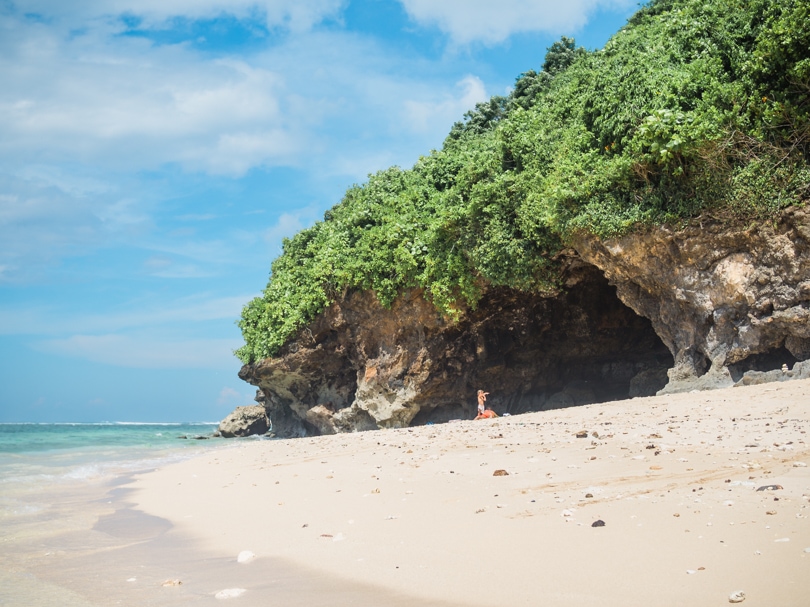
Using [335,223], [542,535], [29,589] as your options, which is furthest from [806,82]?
[335,223]

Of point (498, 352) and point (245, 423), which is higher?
point (498, 352)

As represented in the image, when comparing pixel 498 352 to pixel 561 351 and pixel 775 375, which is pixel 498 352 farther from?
pixel 775 375

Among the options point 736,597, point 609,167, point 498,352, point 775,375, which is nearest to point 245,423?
point 498,352

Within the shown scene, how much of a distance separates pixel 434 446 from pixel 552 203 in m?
6.70

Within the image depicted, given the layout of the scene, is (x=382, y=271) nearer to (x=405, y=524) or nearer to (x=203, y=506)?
(x=203, y=506)

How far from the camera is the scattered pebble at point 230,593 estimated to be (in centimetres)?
428

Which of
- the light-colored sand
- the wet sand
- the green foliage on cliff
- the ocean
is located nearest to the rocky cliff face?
the green foliage on cliff

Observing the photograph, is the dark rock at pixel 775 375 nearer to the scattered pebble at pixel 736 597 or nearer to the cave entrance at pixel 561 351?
the cave entrance at pixel 561 351

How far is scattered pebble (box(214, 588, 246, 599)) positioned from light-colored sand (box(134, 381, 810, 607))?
23.7 inches

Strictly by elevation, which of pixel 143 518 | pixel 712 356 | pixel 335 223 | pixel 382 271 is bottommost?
pixel 143 518

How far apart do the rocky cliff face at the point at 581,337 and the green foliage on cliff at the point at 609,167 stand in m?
0.66

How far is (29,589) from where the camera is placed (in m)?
4.82

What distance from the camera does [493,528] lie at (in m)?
5.01

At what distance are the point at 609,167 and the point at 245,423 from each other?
1120 inches
